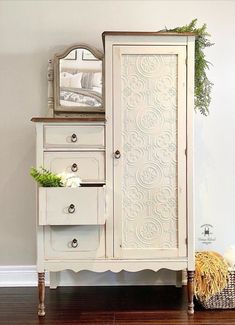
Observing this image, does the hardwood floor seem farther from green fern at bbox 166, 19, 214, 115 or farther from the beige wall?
green fern at bbox 166, 19, 214, 115

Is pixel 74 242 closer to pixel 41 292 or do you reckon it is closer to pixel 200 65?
pixel 41 292

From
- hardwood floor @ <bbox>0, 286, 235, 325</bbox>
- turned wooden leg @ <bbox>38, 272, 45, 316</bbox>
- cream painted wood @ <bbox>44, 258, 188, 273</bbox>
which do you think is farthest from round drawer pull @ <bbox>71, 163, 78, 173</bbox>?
hardwood floor @ <bbox>0, 286, 235, 325</bbox>

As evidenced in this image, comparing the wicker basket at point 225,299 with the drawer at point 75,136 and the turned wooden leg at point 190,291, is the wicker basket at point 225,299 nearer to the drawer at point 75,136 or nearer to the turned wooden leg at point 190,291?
the turned wooden leg at point 190,291

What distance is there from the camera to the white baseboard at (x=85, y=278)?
2732 mm

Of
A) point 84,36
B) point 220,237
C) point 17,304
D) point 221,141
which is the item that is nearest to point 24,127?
point 84,36

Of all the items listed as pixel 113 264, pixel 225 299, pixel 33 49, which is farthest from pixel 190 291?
pixel 33 49

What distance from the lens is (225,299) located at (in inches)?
90.0

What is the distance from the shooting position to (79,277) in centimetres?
274

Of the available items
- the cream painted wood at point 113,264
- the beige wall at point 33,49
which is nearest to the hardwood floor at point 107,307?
the cream painted wood at point 113,264

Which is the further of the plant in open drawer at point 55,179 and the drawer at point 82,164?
the drawer at point 82,164

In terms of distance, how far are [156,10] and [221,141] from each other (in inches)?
42.9

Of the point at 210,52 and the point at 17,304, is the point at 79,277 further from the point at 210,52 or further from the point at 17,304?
the point at 210,52

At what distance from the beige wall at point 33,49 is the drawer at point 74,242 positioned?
0.62 meters

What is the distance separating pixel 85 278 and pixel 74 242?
67 centimetres
